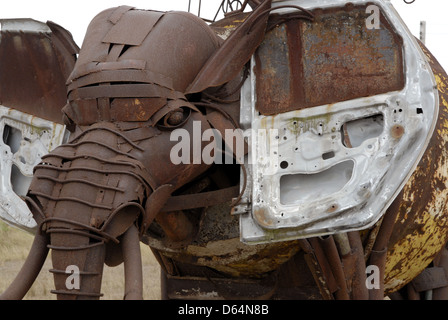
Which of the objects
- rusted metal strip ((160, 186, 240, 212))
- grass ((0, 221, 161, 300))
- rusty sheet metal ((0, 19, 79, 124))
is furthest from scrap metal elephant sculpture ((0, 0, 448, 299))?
grass ((0, 221, 161, 300))

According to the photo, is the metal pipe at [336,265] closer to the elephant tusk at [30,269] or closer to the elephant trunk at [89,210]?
the elephant trunk at [89,210]

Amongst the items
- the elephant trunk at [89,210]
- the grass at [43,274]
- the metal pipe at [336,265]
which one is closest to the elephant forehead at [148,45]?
the elephant trunk at [89,210]

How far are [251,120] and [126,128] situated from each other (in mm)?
657

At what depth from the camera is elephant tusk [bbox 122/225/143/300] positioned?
336 cm

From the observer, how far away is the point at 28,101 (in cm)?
507

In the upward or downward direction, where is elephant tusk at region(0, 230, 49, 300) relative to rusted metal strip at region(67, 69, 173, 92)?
downward

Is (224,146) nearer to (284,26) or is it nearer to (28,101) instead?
(284,26)

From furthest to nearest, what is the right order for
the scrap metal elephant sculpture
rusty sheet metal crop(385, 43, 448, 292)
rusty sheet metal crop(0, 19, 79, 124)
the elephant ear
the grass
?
the grass < rusty sheet metal crop(0, 19, 79, 124) < rusty sheet metal crop(385, 43, 448, 292) < the elephant ear < the scrap metal elephant sculpture

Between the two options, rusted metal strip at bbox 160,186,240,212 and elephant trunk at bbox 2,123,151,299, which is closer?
elephant trunk at bbox 2,123,151,299

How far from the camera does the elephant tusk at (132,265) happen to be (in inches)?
132

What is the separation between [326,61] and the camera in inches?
157

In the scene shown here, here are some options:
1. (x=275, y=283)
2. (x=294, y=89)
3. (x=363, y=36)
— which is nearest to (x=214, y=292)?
(x=275, y=283)

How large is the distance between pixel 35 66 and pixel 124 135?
148 cm

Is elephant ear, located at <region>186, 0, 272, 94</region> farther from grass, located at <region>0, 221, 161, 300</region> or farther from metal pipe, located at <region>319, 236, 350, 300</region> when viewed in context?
grass, located at <region>0, 221, 161, 300</region>
